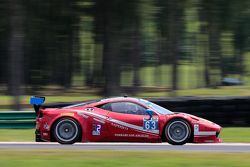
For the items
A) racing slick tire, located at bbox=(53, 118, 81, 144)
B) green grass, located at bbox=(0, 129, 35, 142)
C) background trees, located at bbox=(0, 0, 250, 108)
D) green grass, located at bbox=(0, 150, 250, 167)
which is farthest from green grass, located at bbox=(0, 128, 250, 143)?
background trees, located at bbox=(0, 0, 250, 108)

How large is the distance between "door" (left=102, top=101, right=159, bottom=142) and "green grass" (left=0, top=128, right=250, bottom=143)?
225 cm

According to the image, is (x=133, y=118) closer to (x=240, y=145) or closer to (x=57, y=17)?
(x=240, y=145)

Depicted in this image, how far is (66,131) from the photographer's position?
10273 mm

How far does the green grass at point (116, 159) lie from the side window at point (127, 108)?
5.24 feet

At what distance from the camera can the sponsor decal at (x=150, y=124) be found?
10234 mm

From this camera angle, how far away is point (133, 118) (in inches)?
408

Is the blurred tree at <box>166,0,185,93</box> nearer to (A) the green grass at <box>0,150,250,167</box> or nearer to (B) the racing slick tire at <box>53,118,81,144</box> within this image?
(B) the racing slick tire at <box>53,118,81,144</box>

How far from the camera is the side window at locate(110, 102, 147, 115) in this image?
10.5 meters

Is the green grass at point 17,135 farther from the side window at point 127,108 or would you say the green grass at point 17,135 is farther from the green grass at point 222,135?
the side window at point 127,108

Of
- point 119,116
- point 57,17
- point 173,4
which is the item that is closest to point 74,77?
point 57,17

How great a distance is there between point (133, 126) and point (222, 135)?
3236 mm

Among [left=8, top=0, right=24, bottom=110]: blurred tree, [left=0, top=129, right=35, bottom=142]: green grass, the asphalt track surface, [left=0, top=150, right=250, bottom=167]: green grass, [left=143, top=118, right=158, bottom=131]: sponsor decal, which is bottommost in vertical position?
[left=0, top=129, right=35, bottom=142]: green grass

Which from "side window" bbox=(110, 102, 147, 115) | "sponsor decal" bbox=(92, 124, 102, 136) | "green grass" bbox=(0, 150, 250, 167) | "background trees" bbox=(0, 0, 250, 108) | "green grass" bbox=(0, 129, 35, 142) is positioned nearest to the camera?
"green grass" bbox=(0, 150, 250, 167)

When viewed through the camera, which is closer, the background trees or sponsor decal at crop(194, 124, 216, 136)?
sponsor decal at crop(194, 124, 216, 136)
